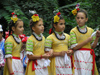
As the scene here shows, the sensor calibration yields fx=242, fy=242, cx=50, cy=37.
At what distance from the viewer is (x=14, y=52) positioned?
557cm

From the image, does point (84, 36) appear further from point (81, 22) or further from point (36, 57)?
point (36, 57)

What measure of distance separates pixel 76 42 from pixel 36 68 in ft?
4.05

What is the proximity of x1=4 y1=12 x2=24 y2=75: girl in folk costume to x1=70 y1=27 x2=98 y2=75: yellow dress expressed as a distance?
129 centimetres

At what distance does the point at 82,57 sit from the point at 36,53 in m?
1.18

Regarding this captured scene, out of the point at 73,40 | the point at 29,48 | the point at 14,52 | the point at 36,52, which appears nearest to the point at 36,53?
the point at 36,52

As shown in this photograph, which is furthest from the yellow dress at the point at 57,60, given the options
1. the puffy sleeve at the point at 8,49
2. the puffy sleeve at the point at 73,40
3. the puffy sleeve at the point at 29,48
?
the puffy sleeve at the point at 8,49

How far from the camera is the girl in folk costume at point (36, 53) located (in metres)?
5.18

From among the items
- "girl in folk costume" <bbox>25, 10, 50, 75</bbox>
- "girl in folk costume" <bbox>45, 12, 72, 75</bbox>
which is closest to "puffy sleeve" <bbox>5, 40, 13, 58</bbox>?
"girl in folk costume" <bbox>25, 10, 50, 75</bbox>

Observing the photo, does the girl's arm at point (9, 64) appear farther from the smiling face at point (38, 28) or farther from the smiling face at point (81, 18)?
the smiling face at point (81, 18)

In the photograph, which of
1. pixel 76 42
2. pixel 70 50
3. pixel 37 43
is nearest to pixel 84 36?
pixel 76 42

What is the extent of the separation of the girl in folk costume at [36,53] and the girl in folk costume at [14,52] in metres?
0.35

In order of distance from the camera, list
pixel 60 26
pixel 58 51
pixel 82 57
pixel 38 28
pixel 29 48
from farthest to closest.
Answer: pixel 82 57 < pixel 60 26 < pixel 58 51 < pixel 38 28 < pixel 29 48

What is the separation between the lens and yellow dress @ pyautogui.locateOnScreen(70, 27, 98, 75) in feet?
18.7

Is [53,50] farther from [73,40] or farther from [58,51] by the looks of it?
[73,40]
